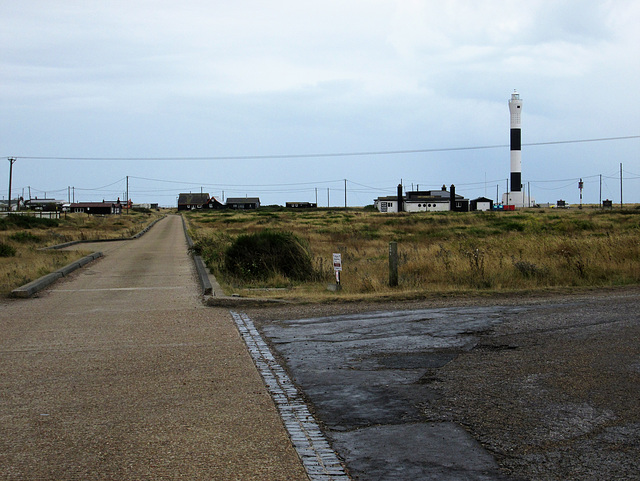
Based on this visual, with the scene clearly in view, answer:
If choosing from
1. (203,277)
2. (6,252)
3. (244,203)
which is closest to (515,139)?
(244,203)

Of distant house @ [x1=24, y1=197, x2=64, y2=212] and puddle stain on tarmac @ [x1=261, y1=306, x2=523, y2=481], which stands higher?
distant house @ [x1=24, y1=197, x2=64, y2=212]

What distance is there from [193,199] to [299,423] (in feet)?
594

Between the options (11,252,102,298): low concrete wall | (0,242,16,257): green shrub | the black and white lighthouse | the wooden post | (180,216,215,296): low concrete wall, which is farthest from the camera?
the black and white lighthouse

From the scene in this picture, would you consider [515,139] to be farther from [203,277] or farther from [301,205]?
[203,277]

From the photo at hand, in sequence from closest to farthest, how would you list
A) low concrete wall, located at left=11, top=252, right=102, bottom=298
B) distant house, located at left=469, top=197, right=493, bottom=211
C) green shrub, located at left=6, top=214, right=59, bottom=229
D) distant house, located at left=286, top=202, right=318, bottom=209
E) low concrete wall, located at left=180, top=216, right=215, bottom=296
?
1. low concrete wall, located at left=180, top=216, right=215, bottom=296
2. low concrete wall, located at left=11, top=252, right=102, bottom=298
3. green shrub, located at left=6, top=214, right=59, bottom=229
4. distant house, located at left=469, top=197, right=493, bottom=211
5. distant house, located at left=286, top=202, right=318, bottom=209

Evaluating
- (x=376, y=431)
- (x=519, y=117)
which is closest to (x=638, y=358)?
(x=376, y=431)

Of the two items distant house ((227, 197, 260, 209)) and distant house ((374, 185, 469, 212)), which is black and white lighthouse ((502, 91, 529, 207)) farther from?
distant house ((227, 197, 260, 209))

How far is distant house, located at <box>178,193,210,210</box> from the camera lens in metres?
179

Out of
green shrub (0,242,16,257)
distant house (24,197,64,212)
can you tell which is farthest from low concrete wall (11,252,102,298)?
distant house (24,197,64,212)

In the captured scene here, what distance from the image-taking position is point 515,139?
102 meters

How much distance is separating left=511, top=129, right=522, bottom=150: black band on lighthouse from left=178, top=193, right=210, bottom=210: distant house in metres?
94.6

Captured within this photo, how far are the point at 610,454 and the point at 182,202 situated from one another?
599ft

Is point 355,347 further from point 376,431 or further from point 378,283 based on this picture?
point 378,283

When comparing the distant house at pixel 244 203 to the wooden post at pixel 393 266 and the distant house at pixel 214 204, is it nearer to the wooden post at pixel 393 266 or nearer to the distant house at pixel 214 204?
the distant house at pixel 214 204
